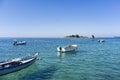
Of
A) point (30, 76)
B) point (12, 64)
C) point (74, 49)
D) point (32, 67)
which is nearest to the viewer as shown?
point (30, 76)

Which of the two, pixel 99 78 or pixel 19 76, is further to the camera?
pixel 19 76

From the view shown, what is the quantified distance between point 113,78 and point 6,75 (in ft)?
43.3

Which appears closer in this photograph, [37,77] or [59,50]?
[37,77]

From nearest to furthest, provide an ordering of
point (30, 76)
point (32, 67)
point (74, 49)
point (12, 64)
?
point (30, 76) < point (12, 64) < point (32, 67) < point (74, 49)

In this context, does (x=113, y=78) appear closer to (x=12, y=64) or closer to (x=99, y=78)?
(x=99, y=78)

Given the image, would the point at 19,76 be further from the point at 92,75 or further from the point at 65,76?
the point at 92,75

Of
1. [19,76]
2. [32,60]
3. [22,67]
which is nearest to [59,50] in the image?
[32,60]

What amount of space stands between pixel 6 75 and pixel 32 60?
6.69 m

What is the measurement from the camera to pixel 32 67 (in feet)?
93.5

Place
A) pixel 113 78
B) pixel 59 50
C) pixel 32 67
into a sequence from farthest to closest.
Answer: pixel 59 50
pixel 32 67
pixel 113 78

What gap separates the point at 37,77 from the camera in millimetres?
22203

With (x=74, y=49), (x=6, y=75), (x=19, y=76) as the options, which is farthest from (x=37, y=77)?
(x=74, y=49)

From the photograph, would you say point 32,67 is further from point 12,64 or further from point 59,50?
point 59,50

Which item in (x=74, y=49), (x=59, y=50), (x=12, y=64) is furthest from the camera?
(x=74, y=49)
